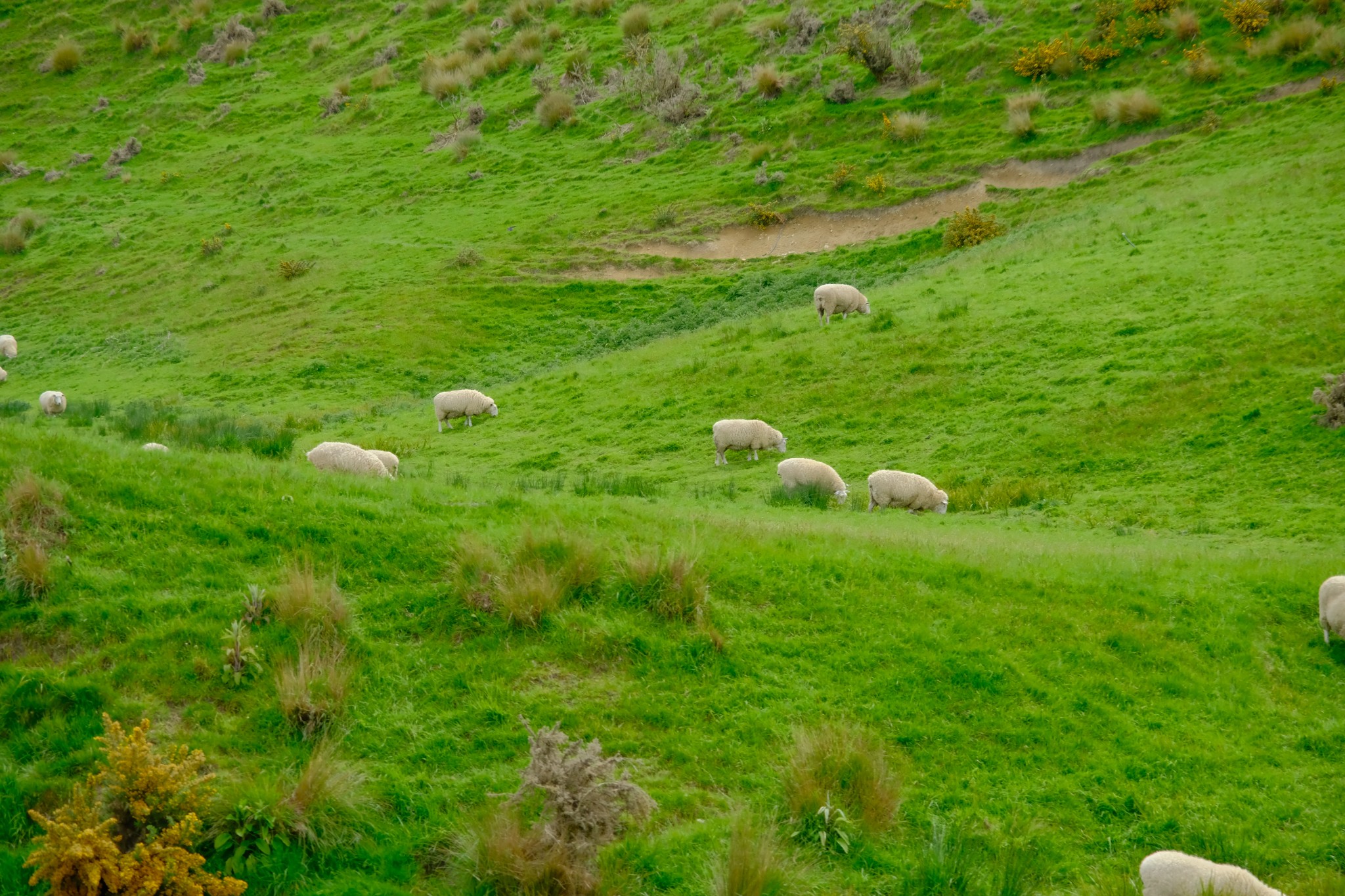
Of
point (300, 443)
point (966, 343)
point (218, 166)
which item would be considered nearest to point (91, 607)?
point (300, 443)

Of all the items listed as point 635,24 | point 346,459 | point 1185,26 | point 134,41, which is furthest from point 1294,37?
point 134,41

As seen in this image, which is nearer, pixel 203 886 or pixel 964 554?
pixel 203 886

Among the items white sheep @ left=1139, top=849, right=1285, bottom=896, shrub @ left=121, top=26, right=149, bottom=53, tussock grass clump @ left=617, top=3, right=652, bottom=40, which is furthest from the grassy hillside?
shrub @ left=121, top=26, right=149, bottom=53

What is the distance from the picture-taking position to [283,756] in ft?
25.6

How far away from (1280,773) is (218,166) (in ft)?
168

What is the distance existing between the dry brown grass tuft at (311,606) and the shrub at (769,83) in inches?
1422

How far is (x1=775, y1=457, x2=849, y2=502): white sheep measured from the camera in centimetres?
1727

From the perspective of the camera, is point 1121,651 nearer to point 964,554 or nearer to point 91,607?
point 964,554

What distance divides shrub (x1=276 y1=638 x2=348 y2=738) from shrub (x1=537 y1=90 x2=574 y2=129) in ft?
130

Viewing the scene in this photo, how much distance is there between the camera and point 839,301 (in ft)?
86.5

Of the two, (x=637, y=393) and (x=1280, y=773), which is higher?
(x=1280, y=773)

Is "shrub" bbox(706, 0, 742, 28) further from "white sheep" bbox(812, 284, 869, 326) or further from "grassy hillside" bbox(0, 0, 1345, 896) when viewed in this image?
"white sheep" bbox(812, 284, 869, 326)

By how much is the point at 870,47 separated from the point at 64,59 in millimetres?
48918

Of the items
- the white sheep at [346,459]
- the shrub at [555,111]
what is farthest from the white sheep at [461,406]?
the shrub at [555,111]
